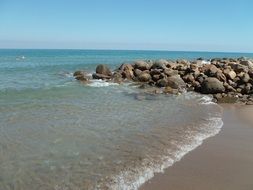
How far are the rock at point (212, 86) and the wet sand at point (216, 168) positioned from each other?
9884 millimetres

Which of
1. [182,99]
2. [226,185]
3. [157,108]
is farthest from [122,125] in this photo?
[182,99]

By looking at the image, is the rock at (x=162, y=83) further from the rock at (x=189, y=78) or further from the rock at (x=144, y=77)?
the rock at (x=144, y=77)

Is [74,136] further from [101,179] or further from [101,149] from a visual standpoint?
[101,179]

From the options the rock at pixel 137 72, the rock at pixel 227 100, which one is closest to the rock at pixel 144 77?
the rock at pixel 137 72

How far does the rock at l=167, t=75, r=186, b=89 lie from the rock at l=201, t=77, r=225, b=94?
168cm

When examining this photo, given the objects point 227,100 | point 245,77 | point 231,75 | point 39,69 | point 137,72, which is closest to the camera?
point 227,100

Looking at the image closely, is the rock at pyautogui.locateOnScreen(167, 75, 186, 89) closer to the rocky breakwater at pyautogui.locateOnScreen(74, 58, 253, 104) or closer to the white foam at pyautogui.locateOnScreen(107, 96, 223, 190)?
the rocky breakwater at pyautogui.locateOnScreen(74, 58, 253, 104)

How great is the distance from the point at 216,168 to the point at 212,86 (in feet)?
46.4

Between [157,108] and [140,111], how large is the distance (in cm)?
117

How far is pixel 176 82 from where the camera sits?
2455cm

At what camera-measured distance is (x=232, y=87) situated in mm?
22938

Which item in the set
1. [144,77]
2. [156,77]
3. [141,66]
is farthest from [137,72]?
[156,77]

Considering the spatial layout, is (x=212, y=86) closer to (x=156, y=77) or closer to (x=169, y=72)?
(x=169, y=72)

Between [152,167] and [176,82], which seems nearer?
[152,167]
